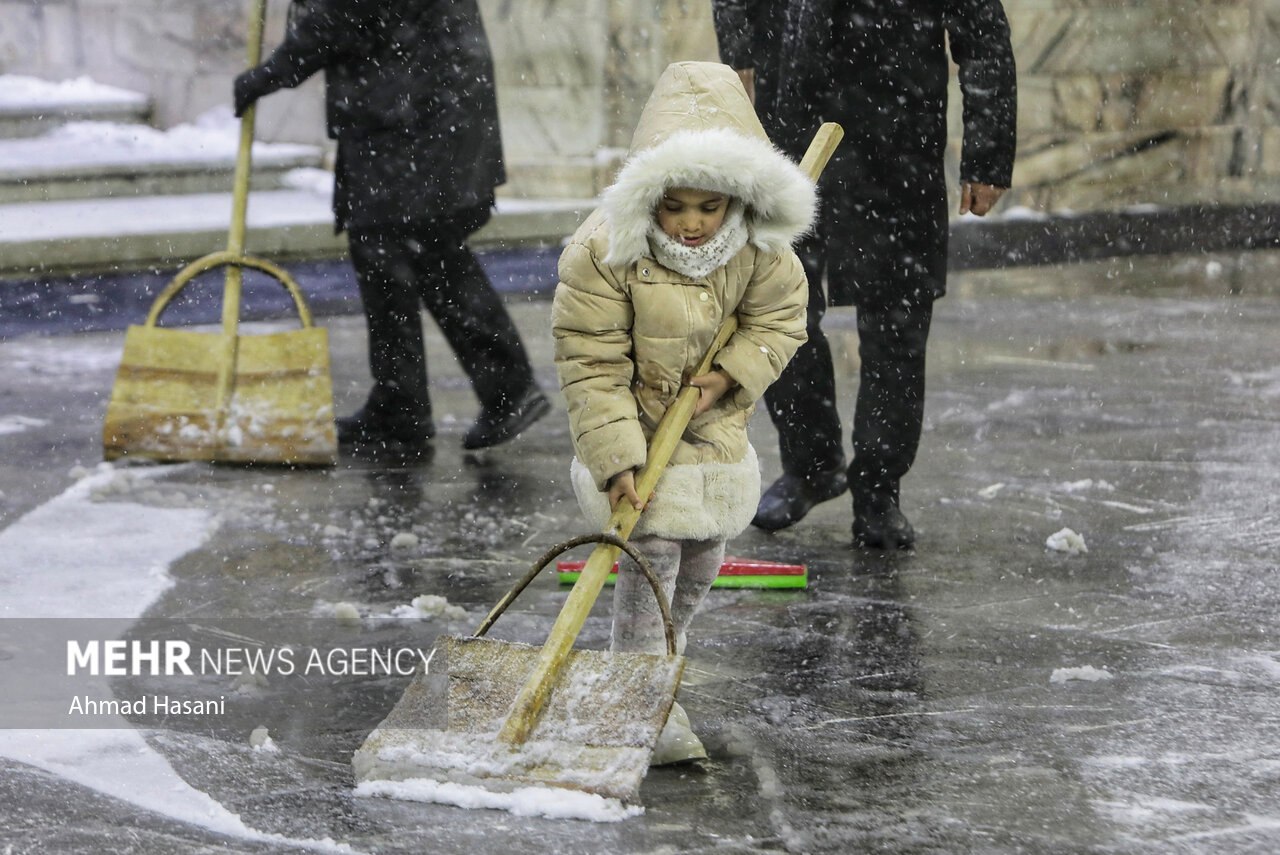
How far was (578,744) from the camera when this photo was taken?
3.38 m

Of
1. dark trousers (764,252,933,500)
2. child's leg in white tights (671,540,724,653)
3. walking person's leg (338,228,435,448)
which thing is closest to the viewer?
child's leg in white tights (671,540,724,653)

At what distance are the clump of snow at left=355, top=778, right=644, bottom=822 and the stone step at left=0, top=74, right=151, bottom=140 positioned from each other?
38.4 ft

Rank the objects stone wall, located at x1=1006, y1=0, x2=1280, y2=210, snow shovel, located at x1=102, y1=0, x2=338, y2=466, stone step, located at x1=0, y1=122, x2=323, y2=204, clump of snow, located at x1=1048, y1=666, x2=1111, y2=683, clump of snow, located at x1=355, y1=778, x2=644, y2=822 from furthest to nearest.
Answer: stone wall, located at x1=1006, y1=0, x2=1280, y2=210 < stone step, located at x1=0, y1=122, x2=323, y2=204 < snow shovel, located at x1=102, y1=0, x2=338, y2=466 < clump of snow, located at x1=1048, y1=666, x2=1111, y2=683 < clump of snow, located at x1=355, y1=778, x2=644, y2=822

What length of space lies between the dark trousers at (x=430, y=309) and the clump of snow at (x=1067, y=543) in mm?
2199

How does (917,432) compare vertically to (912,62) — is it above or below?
below

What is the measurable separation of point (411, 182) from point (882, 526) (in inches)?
90.1

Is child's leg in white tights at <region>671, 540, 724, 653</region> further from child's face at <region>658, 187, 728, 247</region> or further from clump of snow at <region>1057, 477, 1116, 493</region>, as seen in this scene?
clump of snow at <region>1057, 477, 1116, 493</region>

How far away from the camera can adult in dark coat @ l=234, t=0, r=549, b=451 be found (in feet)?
21.6

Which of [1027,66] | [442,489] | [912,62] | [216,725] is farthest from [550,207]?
[216,725]

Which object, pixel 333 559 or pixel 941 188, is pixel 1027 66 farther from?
pixel 333 559

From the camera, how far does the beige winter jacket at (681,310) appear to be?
353cm

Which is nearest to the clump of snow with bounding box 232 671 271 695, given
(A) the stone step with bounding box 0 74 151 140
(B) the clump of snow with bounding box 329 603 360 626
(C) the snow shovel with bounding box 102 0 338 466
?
(B) the clump of snow with bounding box 329 603 360 626

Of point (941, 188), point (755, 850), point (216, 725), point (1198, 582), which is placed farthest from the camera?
point (941, 188)

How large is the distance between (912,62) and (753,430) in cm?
208
